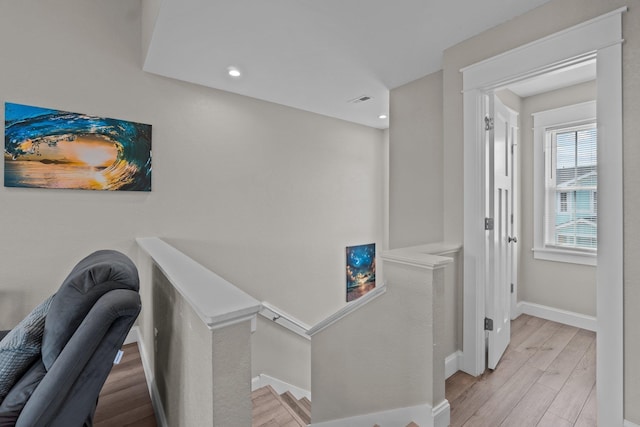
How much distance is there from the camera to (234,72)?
2684 mm

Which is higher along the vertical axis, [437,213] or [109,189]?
[109,189]

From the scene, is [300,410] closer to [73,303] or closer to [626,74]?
[73,303]

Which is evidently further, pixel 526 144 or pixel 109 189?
pixel 526 144

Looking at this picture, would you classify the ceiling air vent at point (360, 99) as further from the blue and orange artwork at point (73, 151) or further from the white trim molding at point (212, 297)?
the white trim molding at point (212, 297)

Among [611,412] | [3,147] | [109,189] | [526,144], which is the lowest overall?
[611,412]

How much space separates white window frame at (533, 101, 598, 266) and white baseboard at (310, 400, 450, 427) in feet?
7.96

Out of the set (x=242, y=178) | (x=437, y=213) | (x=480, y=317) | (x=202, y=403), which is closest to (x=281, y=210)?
(x=242, y=178)

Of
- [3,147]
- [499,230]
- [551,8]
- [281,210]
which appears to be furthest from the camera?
[281,210]

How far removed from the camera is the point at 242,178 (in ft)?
10.6

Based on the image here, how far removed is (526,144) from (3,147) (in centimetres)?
487

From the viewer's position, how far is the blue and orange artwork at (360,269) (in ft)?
14.3

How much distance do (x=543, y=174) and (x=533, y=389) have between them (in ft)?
7.62

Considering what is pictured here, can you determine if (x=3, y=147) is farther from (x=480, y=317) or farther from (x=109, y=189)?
A: (x=480, y=317)

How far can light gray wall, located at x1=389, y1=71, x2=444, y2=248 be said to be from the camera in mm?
2744
